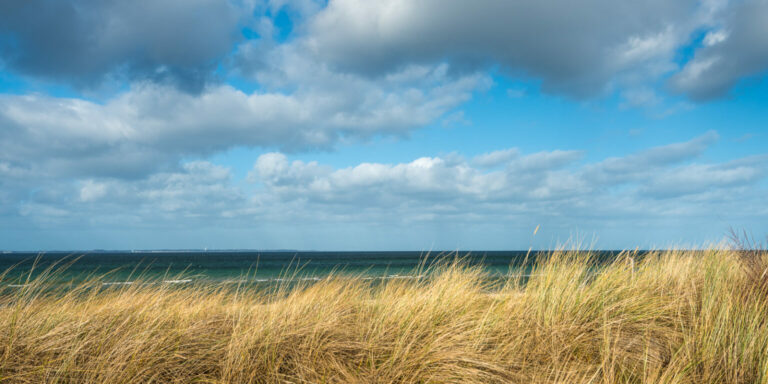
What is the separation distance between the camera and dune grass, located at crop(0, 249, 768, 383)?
3184 mm

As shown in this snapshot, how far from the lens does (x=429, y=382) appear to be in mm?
3137

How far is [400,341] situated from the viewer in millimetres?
3570

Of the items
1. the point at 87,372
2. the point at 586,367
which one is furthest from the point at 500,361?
the point at 87,372

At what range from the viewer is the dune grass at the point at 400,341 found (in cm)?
318

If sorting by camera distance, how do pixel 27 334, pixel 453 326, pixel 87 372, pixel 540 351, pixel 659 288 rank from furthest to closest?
pixel 659 288
pixel 453 326
pixel 540 351
pixel 27 334
pixel 87 372

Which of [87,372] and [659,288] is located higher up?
[659,288]

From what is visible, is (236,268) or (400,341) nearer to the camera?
(400,341)

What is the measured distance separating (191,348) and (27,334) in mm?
1255

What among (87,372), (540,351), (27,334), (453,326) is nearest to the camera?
(87,372)

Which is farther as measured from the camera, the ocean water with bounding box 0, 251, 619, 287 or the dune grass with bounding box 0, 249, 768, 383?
the ocean water with bounding box 0, 251, 619, 287

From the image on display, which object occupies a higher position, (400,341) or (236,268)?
(400,341)

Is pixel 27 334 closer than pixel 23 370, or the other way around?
pixel 23 370

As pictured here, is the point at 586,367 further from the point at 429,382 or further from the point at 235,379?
the point at 235,379

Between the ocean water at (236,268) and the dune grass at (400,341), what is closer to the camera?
the dune grass at (400,341)
